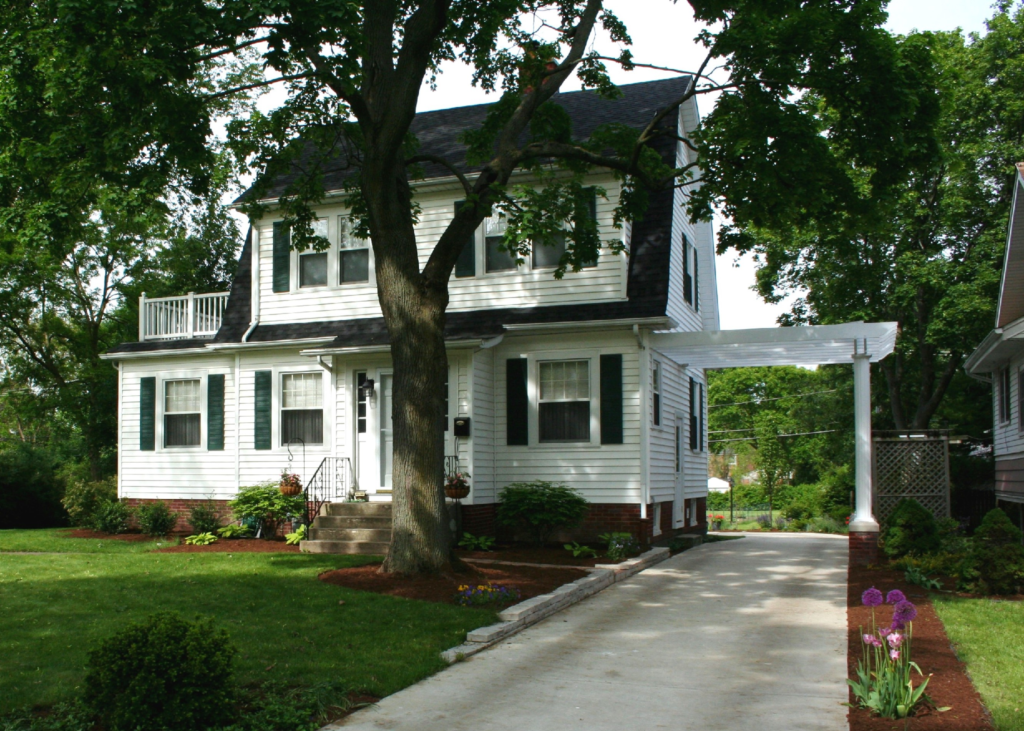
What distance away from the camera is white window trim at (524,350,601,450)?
1563 centimetres

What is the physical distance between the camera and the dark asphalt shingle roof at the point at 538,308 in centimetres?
1566

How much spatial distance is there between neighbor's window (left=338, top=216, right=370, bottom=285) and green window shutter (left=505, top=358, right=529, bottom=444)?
3483 millimetres

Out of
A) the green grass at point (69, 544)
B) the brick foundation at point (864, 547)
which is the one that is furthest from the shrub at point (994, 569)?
the green grass at point (69, 544)

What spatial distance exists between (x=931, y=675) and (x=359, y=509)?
400 inches

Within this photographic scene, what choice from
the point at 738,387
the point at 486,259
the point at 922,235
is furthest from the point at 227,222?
the point at 738,387

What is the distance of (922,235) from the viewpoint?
26.2 metres

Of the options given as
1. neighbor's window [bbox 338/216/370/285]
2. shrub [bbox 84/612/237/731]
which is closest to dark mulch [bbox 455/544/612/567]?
neighbor's window [bbox 338/216/370/285]

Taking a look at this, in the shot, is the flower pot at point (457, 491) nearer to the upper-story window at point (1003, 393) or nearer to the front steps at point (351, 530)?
the front steps at point (351, 530)

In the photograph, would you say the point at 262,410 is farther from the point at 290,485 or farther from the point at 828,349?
the point at 828,349

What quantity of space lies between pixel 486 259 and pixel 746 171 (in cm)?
626

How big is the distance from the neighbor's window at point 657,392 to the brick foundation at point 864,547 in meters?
4.20

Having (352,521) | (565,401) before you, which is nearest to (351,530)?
(352,521)

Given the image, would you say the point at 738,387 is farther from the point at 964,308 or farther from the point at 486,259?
the point at 486,259

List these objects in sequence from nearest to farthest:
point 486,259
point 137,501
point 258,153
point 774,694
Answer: point 774,694 → point 258,153 → point 486,259 → point 137,501
